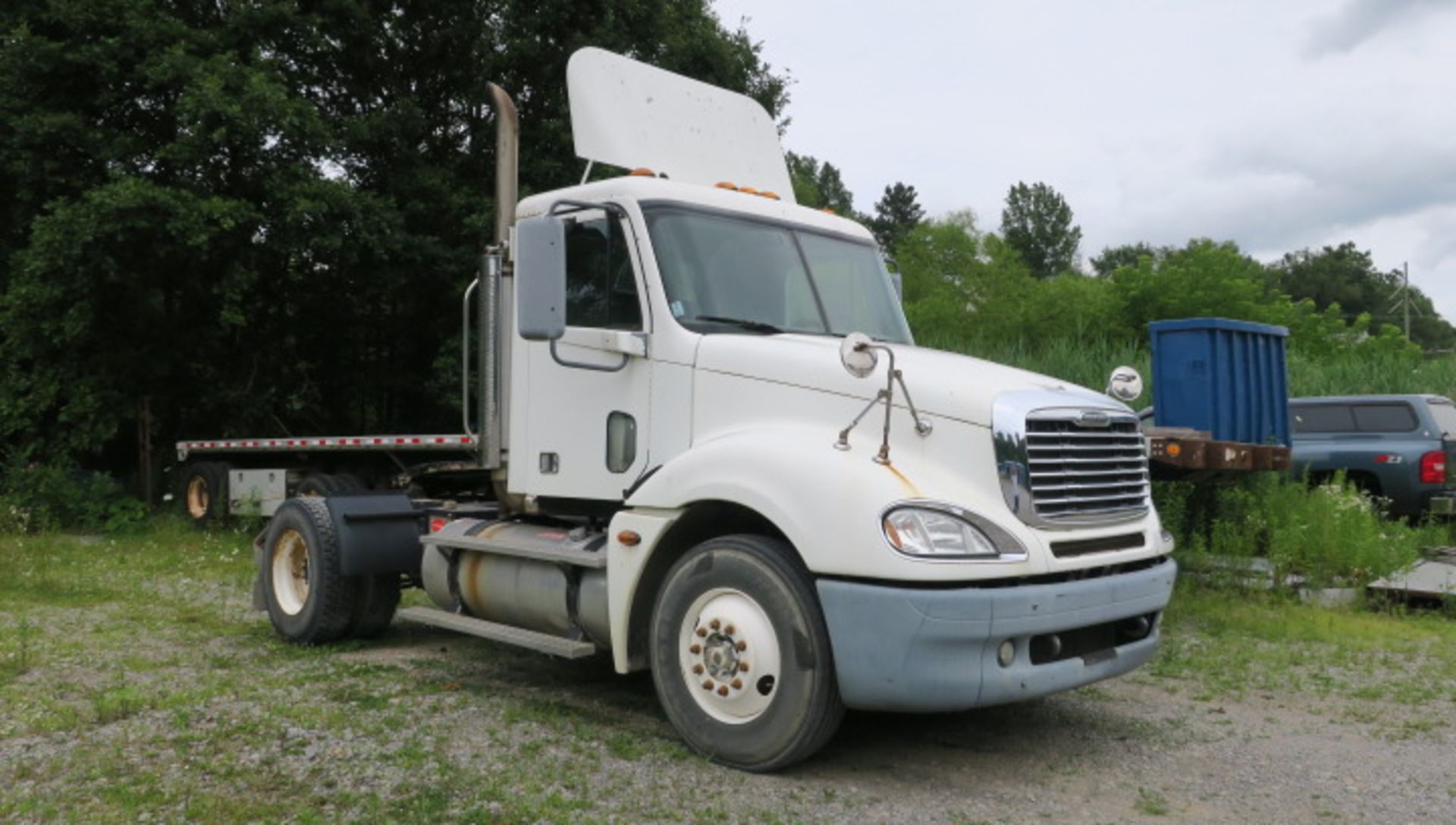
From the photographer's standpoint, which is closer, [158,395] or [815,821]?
[815,821]

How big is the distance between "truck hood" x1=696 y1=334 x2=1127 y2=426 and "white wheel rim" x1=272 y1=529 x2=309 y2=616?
3513 millimetres

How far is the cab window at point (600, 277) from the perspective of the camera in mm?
5934

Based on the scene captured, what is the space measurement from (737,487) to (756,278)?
147cm

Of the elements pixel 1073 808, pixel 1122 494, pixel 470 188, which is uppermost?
pixel 470 188

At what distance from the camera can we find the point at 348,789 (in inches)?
179

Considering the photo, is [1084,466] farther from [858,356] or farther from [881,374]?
[858,356]

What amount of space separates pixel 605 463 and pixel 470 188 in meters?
13.5

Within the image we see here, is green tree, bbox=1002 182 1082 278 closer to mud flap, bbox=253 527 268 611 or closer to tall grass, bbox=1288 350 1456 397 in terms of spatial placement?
tall grass, bbox=1288 350 1456 397

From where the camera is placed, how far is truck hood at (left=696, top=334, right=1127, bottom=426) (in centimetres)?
498

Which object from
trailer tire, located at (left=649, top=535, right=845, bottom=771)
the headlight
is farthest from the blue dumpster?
trailer tire, located at (left=649, top=535, right=845, bottom=771)

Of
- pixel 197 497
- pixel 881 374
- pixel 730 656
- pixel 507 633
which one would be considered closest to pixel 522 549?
pixel 507 633

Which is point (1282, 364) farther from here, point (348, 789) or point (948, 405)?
point (348, 789)

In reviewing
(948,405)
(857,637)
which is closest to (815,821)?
(857,637)

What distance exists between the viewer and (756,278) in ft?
19.8
